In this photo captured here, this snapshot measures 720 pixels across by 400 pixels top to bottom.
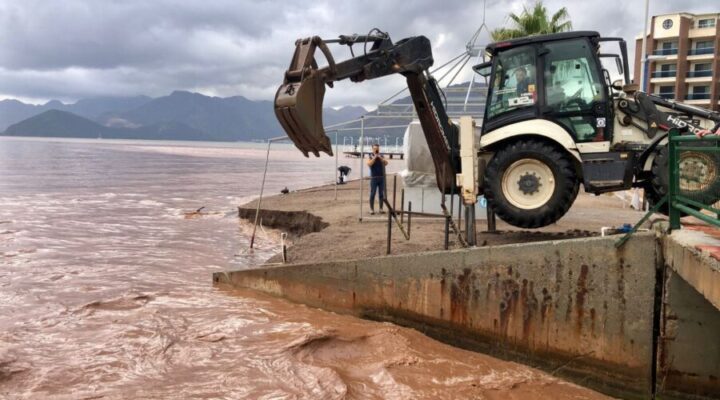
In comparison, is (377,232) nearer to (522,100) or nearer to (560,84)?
(522,100)

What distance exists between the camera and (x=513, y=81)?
7.98 meters

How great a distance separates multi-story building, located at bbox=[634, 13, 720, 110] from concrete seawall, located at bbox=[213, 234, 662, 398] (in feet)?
185

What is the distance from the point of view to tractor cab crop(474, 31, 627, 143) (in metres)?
7.47

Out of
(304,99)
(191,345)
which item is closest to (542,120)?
(304,99)

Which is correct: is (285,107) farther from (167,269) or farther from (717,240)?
(167,269)

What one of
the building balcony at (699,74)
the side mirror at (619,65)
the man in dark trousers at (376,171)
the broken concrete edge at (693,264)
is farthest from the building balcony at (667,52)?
the broken concrete edge at (693,264)

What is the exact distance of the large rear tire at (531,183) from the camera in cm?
736

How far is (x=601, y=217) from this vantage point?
1279cm

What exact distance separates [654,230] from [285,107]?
170 inches

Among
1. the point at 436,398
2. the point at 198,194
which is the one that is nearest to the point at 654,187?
Result: the point at 436,398

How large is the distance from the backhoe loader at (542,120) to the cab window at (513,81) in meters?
0.01

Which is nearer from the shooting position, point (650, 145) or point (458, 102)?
point (650, 145)

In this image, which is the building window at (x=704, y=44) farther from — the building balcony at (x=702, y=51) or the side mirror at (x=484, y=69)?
the side mirror at (x=484, y=69)

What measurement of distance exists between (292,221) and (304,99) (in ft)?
29.0
